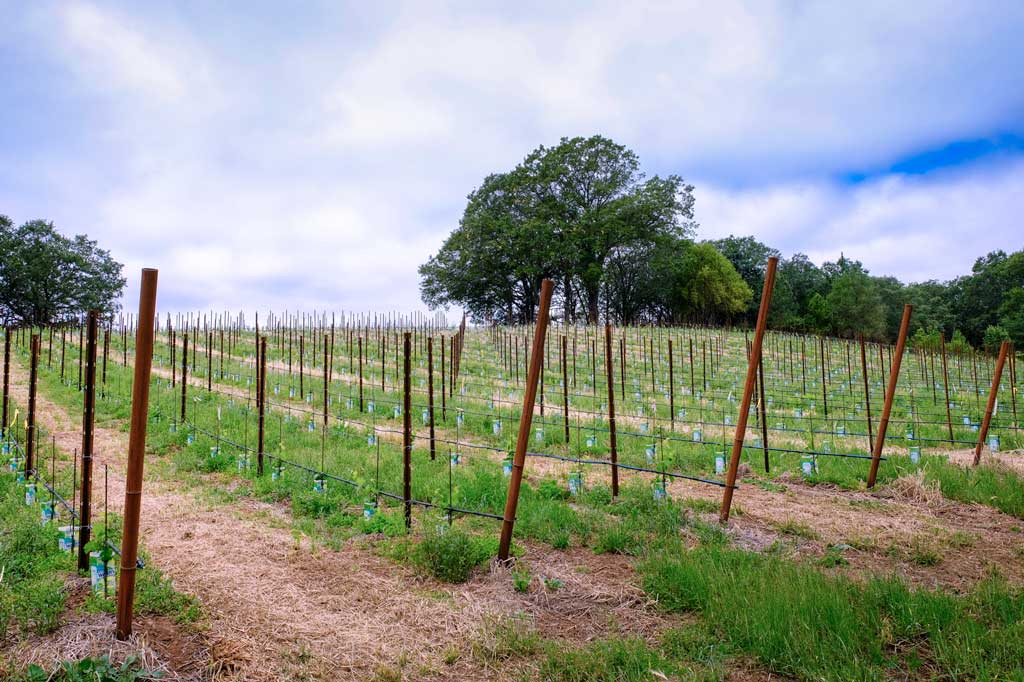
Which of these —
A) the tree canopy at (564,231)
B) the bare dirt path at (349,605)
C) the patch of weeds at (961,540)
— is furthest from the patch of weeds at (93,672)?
the tree canopy at (564,231)

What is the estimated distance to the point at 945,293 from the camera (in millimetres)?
49969

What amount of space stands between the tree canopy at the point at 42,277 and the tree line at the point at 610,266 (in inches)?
831

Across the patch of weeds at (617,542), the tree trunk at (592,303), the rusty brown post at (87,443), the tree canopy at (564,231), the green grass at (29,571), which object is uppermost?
the tree canopy at (564,231)

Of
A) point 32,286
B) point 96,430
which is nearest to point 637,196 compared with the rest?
point 96,430

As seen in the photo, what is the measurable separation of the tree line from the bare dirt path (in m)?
29.3

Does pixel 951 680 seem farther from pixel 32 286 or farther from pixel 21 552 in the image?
pixel 32 286

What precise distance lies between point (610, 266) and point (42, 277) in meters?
35.0

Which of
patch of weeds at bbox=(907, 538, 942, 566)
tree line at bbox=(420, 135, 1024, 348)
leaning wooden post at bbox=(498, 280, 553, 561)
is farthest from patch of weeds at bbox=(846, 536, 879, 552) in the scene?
tree line at bbox=(420, 135, 1024, 348)

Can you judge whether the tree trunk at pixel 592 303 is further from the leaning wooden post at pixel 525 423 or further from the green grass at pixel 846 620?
the green grass at pixel 846 620

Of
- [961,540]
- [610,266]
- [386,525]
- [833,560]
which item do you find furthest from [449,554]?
[610,266]

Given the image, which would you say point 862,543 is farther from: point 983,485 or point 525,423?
point 525,423

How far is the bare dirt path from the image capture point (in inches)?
131

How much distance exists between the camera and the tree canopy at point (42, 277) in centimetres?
3562

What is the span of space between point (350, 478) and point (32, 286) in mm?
39944
